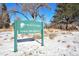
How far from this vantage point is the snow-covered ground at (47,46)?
5.39 metres

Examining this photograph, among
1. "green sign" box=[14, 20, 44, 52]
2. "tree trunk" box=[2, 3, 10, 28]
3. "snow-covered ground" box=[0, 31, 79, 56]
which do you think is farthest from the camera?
"tree trunk" box=[2, 3, 10, 28]

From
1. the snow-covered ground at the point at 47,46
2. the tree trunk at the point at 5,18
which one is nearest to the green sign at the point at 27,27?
the snow-covered ground at the point at 47,46

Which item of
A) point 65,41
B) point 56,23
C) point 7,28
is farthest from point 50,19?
point 7,28

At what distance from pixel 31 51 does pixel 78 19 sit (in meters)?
1.49

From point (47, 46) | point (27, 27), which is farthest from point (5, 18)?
point (47, 46)

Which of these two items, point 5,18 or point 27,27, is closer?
point 27,27

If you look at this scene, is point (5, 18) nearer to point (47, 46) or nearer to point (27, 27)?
point (27, 27)

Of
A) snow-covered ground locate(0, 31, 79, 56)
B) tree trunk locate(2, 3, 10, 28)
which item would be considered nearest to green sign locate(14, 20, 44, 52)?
snow-covered ground locate(0, 31, 79, 56)

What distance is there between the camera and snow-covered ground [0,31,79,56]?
17.7 ft

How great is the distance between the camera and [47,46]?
220 inches

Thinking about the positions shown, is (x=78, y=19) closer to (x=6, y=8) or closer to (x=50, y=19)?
(x=50, y=19)

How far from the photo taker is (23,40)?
5629 millimetres

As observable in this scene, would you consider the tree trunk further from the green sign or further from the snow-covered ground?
the green sign

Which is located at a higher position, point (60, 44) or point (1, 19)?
point (1, 19)
